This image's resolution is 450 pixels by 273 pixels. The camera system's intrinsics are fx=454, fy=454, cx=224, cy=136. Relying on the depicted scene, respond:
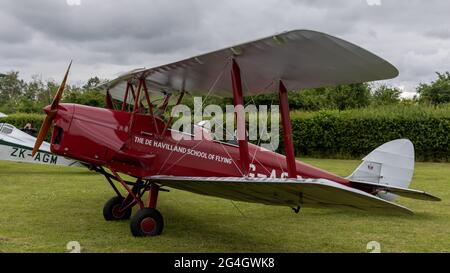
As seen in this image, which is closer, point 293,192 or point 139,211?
point 293,192

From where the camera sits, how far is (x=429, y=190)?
36.5 ft

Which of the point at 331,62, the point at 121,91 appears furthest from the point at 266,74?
the point at 121,91

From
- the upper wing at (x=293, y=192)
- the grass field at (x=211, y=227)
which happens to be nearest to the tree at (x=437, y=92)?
the grass field at (x=211, y=227)

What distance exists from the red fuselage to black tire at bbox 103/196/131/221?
3.71ft

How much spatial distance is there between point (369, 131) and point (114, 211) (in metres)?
18.1

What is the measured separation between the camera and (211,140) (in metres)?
6.63

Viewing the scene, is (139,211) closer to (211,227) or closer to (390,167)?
(211,227)

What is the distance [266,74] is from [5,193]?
628cm

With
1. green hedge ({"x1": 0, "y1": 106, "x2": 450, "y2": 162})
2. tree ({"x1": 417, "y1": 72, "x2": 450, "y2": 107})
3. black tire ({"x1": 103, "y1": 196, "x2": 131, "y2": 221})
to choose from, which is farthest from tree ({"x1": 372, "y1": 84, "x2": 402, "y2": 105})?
black tire ({"x1": 103, "y1": 196, "x2": 131, "y2": 221})

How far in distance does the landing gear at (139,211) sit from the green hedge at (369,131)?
55.1 feet

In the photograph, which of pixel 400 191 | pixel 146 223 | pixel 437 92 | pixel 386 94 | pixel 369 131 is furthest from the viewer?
pixel 437 92

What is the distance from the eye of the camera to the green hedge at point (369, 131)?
2173 centimetres

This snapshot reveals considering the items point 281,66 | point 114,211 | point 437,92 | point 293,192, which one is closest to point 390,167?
point 281,66
